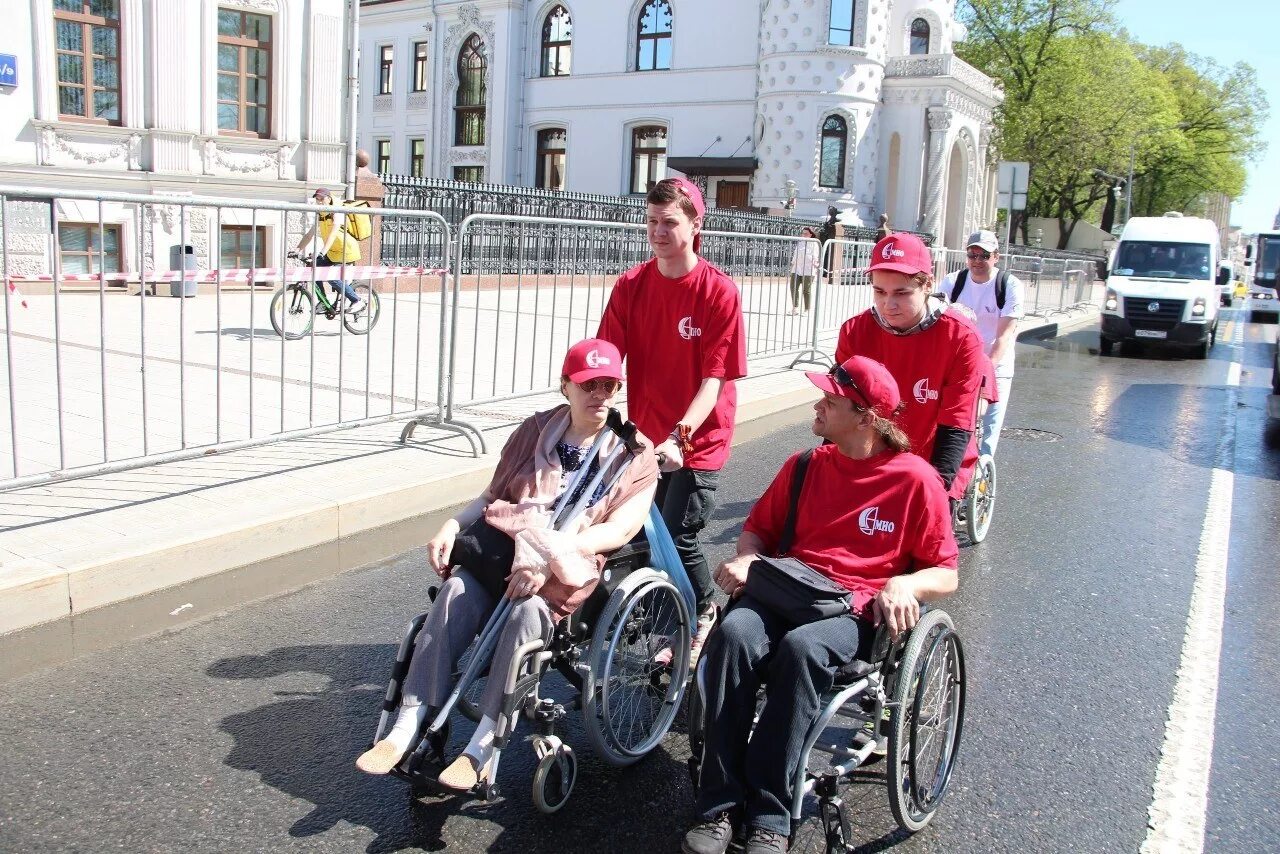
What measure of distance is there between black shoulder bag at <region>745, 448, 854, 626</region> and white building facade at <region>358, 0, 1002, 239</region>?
111 ft

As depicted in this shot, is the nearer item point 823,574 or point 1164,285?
point 823,574

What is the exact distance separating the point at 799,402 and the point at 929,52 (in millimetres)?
34581

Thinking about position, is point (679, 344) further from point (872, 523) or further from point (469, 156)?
point (469, 156)

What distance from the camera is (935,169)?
40.3 metres

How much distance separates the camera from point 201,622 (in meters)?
4.80

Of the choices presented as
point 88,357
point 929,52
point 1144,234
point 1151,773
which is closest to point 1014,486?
point 1151,773

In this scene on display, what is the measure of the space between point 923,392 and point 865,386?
1020 millimetres

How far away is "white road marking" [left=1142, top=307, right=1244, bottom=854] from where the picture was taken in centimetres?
346

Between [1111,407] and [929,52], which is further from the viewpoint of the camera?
[929,52]

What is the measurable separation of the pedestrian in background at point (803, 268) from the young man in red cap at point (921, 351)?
867 centimetres


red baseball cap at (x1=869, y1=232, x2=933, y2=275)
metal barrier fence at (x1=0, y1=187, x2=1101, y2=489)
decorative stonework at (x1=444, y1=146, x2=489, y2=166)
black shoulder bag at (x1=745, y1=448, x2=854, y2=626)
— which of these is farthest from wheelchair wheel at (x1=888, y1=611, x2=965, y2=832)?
decorative stonework at (x1=444, y1=146, x2=489, y2=166)

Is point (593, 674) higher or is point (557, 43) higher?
point (557, 43)

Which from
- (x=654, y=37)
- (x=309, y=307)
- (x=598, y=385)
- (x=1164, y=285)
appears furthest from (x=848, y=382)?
(x=654, y=37)

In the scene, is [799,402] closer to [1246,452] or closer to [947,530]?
[1246,452]
